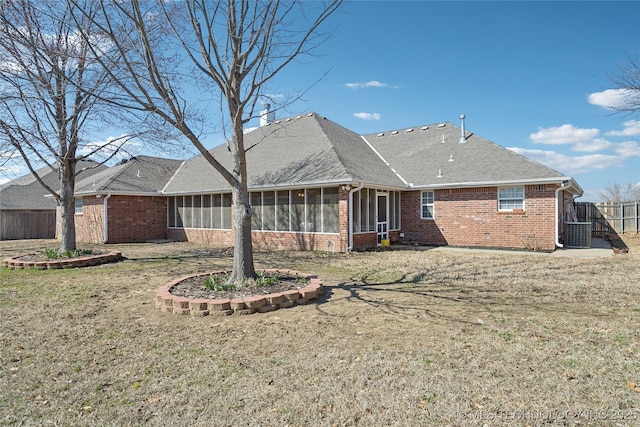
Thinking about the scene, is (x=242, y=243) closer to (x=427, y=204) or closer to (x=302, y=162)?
(x=302, y=162)

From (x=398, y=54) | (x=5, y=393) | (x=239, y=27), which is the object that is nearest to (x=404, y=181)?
(x=398, y=54)

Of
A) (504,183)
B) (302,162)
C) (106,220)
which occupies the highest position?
(302,162)

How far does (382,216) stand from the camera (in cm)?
1453

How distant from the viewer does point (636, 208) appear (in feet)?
58.9

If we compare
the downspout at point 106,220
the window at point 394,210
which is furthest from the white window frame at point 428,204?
the downspout at point 106,220

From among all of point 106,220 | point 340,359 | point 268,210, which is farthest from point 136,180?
point 340,359

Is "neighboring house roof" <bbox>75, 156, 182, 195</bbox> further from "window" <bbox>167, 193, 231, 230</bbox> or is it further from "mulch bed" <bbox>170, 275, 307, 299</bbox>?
"mulch bed" <bbox>170, 275, 307, 299</bbox>

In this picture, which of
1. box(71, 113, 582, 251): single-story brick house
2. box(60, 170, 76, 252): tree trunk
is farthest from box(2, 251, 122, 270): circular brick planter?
box(71, 113, 582, 251): single-story brick house

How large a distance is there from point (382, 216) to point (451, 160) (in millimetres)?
3835

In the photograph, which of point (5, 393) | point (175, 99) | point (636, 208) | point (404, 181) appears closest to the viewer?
point (5, 393)

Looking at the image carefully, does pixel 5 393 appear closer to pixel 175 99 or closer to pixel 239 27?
pixel 175 99

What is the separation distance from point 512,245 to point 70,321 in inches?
508

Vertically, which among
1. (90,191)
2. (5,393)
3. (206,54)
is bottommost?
(5,393)

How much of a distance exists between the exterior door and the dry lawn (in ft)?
23.5
